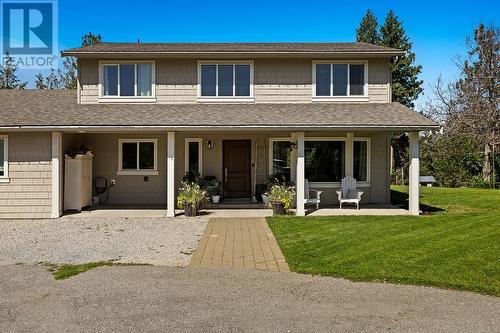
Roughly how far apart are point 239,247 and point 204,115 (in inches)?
242

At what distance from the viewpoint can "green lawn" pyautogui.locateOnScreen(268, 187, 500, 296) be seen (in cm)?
606

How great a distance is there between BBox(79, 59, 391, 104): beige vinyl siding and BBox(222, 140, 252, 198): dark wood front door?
6.20 feet

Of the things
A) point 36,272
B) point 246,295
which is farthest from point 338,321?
point 36,272

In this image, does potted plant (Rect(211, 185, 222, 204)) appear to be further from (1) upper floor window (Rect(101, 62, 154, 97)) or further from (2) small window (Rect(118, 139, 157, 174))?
(1) upper floor window (Rect(101, 62, 154, 97))

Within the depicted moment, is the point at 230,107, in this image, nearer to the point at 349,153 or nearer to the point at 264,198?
the point at 264,198

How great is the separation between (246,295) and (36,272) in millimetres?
3492

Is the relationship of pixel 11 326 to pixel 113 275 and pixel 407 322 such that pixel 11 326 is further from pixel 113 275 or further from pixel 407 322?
pixel 407 322

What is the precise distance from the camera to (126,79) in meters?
14.9

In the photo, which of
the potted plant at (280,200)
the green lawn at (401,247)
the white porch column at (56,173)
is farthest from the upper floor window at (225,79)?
the green lawn at (401,247)

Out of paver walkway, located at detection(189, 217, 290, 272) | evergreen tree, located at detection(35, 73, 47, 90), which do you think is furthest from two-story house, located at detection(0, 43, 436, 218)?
evergreen tree, located at detection(35, 73, 47, 90)

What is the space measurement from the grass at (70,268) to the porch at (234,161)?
25.5 ft

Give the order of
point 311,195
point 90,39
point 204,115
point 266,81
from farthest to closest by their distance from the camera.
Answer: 1. point 90,39
2. point 311,195
3. point 266,81
4. point 204,115

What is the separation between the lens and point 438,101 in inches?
1212

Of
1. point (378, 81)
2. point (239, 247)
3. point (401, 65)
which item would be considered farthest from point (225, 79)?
point (401, 65)
